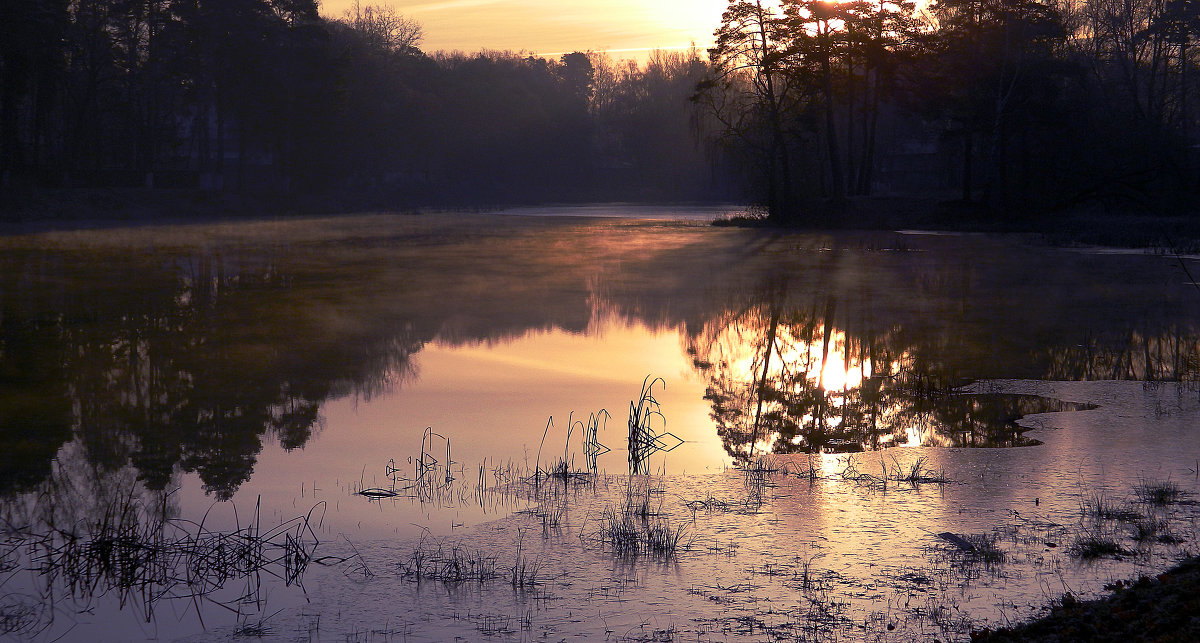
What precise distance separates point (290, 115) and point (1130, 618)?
64072 millimetres

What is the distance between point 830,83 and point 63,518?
45911mm

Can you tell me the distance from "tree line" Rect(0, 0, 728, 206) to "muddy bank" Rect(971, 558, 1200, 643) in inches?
1645

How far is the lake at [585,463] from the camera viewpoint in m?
5.89

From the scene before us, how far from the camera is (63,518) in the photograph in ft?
24.4

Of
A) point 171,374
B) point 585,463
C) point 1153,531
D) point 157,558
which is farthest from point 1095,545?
point 171,374

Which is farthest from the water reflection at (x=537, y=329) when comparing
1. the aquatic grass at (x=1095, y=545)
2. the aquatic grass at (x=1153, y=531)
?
the aquatic grass at (x=1095, y=545)

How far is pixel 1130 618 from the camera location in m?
4.59

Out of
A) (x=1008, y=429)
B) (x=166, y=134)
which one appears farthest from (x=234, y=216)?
(x=1008, y=429)

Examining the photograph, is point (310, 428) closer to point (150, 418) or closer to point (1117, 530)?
point (150, 418)

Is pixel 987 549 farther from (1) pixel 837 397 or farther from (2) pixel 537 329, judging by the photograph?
(2) pixel 537 329

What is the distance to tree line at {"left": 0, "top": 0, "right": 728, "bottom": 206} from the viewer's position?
54281mm

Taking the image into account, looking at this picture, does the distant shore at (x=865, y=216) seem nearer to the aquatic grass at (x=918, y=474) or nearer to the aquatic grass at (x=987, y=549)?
the aquatic grass at (x=918, y=474)

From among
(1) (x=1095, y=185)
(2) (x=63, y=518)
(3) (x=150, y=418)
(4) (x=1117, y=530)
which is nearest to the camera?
(4) (x=1117, y=530)

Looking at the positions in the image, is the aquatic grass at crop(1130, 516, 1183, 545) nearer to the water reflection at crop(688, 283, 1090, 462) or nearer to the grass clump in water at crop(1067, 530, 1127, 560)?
the grass clump in water at crop(1067, 530, 1127, 560)
